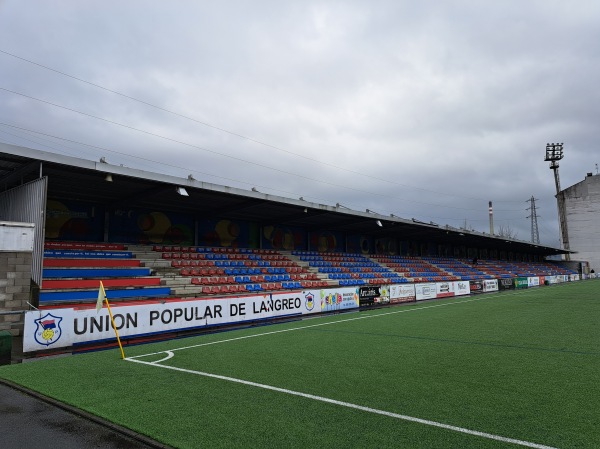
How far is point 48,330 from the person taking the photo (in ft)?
34.6

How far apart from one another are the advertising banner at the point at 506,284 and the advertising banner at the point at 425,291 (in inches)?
480

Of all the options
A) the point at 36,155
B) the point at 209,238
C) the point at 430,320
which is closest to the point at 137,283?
the point at 36,155

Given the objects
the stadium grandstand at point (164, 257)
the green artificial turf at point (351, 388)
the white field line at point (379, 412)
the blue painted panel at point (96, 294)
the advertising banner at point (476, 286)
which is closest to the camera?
the white field line at point (379, 412)

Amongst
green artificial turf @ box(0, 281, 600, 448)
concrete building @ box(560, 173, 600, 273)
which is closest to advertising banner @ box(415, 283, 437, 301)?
green artificial turf @ box(0, 281, 600, 448)

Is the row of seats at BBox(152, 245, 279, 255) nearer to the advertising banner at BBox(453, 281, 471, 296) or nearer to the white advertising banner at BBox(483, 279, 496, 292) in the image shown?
the advertising banner at BBox(453, 281, 471, 296)

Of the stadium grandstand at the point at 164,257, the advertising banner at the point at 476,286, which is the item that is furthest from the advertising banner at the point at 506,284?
the advertising banner at the point at 476,286

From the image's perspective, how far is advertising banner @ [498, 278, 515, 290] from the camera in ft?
119

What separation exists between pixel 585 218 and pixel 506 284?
51.0 metres

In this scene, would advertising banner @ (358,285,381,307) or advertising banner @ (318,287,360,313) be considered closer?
advertising banner @ (318,287,360,313)

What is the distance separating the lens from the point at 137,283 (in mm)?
17359

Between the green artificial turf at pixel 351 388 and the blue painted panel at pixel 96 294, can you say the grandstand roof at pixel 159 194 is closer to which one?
the blue painted panel at pixel 96 294

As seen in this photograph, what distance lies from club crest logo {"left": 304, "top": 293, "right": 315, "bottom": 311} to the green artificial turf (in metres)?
6.30

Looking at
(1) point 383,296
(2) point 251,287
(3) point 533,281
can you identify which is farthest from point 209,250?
(3) point 533,281

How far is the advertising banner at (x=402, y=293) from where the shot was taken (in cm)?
2420
